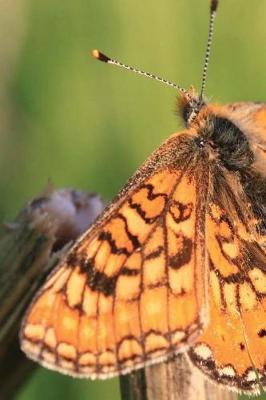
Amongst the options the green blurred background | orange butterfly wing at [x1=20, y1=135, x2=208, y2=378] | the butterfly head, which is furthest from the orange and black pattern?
the green blurred background

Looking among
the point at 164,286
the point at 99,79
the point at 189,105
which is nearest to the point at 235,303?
the point at 164,286

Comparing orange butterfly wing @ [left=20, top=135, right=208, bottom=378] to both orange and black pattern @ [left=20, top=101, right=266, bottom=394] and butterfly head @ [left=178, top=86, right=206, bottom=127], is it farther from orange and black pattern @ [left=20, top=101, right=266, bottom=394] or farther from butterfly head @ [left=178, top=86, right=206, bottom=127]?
butterfly head @ [left=178, top=86, right=206, bottom=127]

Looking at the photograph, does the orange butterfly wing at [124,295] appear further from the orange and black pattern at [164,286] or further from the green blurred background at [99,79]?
the green blurred background at [99,79]

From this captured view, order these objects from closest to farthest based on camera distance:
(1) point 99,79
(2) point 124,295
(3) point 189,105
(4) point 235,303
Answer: (2) point 124,295
(4) point 235,303
(3) point 189,105
(1) point 99,79

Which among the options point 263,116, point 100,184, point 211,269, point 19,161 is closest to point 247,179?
point 263,116

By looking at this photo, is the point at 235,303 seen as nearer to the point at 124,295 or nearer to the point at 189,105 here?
the point at 124,295

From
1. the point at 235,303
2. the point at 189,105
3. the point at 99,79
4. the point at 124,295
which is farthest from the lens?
the point at 99,79

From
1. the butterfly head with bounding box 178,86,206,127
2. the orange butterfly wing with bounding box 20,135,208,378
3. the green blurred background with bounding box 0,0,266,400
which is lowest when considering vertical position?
the orange butterfly wing with bounding box 20,135,208,378
